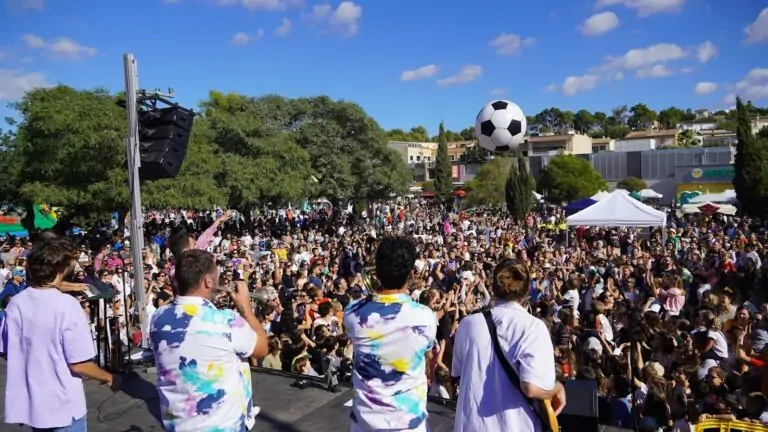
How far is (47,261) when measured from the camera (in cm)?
280

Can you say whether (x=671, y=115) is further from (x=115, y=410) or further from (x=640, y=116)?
(x=115, y=410)

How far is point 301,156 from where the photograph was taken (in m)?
28.6

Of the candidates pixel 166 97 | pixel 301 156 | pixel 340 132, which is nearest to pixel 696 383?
pixel 166 97

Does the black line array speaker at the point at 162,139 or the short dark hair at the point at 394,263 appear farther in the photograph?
the black line array speaker at the point at 162,139

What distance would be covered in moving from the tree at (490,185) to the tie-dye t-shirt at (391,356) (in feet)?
130

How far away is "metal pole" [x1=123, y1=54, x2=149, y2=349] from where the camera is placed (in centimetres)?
632

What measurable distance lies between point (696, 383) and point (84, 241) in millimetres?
20222

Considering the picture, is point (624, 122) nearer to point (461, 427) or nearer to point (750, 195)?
point (750, 195)

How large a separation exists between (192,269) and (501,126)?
8633mm

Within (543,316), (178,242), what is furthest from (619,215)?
(178,242)

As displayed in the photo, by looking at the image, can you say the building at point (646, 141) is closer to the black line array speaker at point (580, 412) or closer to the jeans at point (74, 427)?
the black line array speaker at point (580, 412)

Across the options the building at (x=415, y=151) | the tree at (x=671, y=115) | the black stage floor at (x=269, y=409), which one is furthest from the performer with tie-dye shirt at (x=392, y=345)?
the tree at (x=671, y=115)

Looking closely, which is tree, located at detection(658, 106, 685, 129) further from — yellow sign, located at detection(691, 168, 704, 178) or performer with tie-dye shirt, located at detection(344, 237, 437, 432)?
performer with tie-dye shirt, located at detection(344, 237, 437, 432)

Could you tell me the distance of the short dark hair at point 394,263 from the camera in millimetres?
2609
